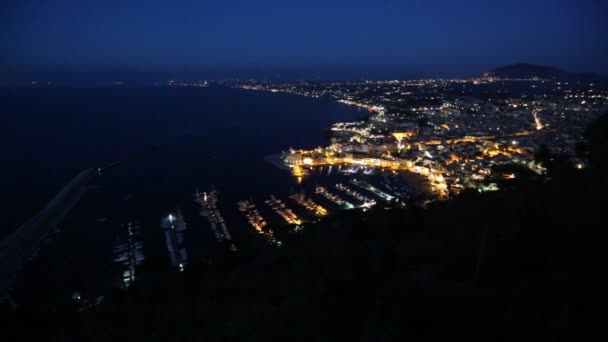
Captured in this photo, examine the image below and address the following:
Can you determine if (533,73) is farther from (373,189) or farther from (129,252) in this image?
(129,252)

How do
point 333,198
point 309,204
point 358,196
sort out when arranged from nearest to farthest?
point 309,204, point 333,198, point 358,196

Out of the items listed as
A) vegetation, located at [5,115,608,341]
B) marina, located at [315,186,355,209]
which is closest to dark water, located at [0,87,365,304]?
marina, located at [315,186,355,209]

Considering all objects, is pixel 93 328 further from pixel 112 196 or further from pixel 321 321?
pixel 112 196

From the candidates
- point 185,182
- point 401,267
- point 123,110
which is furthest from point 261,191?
point 123,110

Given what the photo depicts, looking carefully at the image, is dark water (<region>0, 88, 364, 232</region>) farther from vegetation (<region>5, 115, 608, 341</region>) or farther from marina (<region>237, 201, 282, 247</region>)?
vegetation (<region>5, 115, 608, 341</region>)

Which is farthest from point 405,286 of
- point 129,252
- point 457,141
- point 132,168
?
point 457,141

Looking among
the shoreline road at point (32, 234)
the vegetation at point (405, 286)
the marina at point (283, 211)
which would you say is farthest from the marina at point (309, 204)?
the shoreline road at point (32, 234)
